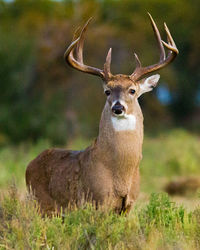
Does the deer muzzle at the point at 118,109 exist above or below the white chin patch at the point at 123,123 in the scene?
above

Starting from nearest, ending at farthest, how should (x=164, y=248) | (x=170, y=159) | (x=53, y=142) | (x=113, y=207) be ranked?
(x=164, y=248) → (x=113, y=207) → (x=170, y=159) → (x=53, y=142)

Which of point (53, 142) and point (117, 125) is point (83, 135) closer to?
point (53, 142)

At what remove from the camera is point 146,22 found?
113 feet

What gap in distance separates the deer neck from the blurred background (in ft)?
20.0

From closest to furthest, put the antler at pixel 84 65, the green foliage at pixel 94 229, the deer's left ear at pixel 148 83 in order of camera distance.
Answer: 1. the green foliage at pixel 94 229
2. the antler at pixel 84 65
3. the deer's left ear at pixel 148 83

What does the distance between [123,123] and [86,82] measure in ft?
62.7

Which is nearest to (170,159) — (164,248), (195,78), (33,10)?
(164,248)

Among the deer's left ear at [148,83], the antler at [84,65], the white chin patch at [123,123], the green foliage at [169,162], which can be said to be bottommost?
the green foliage at [169,162]

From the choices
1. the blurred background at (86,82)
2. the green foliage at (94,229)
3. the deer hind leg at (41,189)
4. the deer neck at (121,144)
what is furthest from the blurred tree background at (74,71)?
the green foliage at (94,229)

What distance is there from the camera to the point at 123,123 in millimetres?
6918

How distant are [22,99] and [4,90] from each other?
3.19 ft

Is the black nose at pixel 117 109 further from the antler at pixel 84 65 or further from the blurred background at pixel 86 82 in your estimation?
the blurred background at pixel 86 82

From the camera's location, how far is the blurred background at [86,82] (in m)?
19.8

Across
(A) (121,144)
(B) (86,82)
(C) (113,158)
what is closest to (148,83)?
(A) (121,144)
